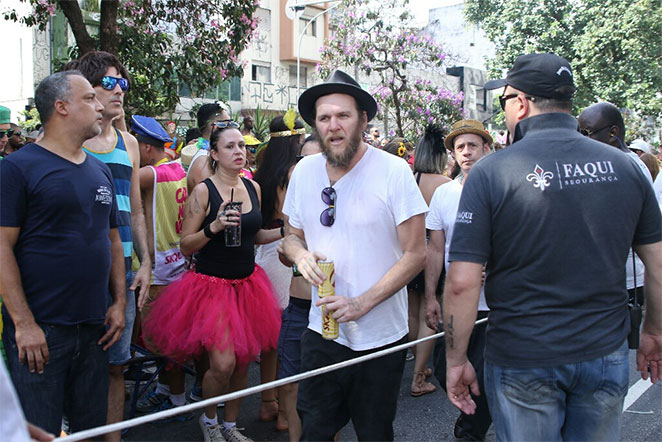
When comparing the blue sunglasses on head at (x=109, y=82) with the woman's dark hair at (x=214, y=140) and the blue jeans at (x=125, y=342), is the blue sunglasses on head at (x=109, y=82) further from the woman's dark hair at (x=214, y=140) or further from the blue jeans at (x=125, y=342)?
the blue jeans at (x=125, y=342)

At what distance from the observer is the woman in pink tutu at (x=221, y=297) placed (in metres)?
4.00

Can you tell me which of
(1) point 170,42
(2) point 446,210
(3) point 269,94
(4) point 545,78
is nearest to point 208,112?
(2) point 446,210

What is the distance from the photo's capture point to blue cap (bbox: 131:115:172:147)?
16.9 ft

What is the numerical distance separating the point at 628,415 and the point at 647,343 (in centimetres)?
245

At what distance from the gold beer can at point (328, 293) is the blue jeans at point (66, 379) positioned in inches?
48.5

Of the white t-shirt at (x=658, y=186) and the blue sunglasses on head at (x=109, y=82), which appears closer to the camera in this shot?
the blue sunglasses on head at (x=109, y=82)

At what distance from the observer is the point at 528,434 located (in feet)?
8.01

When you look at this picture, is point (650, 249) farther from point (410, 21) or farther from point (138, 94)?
point (410, 21)

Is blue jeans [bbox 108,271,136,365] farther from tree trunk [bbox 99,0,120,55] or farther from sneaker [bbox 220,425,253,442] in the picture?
tree trunk [bbox 99,0,120,55]

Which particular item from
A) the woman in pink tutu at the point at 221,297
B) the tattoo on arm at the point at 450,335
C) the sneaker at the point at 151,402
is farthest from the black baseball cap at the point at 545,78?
the sneaker at the point at 151,402

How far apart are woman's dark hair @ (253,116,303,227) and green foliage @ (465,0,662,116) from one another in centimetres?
1800

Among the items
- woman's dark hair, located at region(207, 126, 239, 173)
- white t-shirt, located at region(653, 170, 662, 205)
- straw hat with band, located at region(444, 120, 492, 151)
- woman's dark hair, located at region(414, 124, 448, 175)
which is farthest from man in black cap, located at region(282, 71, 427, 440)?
white t-shirt, located at region(653, 170, 662, 205)

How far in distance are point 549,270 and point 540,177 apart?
371 mm

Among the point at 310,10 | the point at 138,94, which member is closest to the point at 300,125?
the point at 138,94
